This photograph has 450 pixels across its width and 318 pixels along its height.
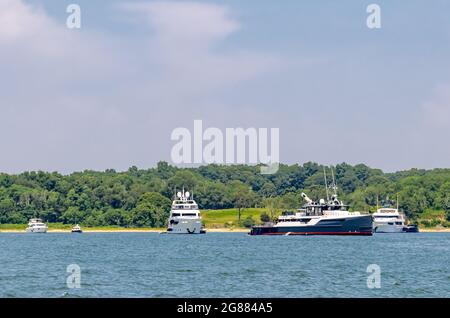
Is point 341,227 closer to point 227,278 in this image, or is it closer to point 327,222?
point 327,222

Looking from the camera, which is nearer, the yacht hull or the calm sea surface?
the calm sea surface

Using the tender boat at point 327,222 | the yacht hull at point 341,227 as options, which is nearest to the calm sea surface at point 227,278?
the yacht hull at point 341,227

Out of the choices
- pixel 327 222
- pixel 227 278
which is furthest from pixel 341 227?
pixel 227 278

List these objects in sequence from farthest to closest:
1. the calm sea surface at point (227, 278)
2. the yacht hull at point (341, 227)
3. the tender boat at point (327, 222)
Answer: the tender boat at point (327, 222), the yacht hull at point (341, 227), the calm sea surface at point (227, 278)

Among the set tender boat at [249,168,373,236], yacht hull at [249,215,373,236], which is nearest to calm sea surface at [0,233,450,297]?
yacht hull at [249,215,373,236]

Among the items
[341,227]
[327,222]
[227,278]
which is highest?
[327,222]

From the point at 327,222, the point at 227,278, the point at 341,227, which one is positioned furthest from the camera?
the point at 327,222

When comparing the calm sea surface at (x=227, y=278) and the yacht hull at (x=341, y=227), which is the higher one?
the yacht hull at (x=341, y=227)

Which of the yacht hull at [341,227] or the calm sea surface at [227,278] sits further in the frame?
the yacht hull at [341,227]

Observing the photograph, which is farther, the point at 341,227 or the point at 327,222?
the point at 327,222

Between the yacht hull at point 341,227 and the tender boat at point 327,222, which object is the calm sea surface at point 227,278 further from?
the tender boat at point 327,222

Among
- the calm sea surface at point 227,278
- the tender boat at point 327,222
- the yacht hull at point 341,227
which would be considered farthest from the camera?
the tender boat at point 327,222

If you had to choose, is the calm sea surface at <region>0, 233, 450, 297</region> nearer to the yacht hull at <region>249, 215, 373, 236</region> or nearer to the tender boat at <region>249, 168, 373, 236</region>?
the yacht hull at <region>249, 215, 373, 236</region>
